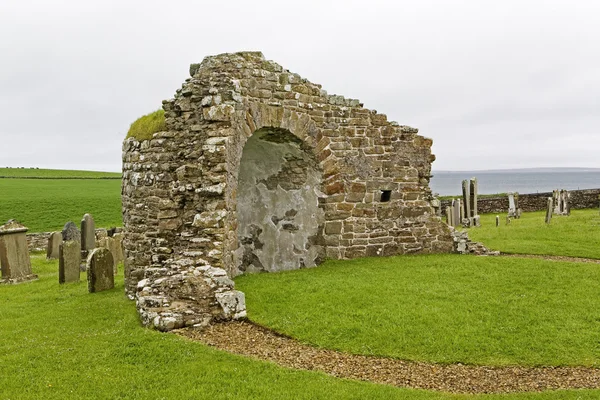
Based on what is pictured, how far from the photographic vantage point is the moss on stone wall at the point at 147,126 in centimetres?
1020

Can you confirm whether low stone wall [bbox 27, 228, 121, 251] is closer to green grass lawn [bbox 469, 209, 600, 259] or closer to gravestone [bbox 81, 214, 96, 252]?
gravestone [bbox 81, 214, 96, 252]

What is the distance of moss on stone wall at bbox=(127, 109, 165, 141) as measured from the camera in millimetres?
10203

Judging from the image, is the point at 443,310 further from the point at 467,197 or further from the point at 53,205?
the point at 53,205

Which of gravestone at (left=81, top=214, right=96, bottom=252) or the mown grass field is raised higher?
gravestone at (left=81, top=214, right=96, bottom=252)

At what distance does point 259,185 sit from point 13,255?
7771mm

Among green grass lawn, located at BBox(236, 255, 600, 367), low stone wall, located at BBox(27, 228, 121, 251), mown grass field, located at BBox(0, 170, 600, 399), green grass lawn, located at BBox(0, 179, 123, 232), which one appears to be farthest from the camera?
green grass lawn, located at BBox(0, 179, 123, 232)

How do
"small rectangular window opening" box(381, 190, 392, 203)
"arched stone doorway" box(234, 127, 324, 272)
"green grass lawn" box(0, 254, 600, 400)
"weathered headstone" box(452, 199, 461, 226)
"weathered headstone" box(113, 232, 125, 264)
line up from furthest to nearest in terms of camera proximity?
"weathered headstone" box(452, 199, 461, 226) < "weathered headstone" box(113, 232, 125, 264) < "small rectangular window opening" box(381, 190, 392, 203) < "arched stone doorway" box(234, 127, 324, 272) < "green grass lawn" box(0, 254, 600, 400)

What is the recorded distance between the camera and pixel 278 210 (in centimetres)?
1260

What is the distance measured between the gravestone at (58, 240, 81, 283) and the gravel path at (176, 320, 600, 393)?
789 cm

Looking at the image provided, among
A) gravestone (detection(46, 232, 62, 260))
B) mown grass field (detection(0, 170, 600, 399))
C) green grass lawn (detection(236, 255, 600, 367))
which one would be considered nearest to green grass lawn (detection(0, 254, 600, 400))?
mown grass field (detection(0, 170, 600, 399))

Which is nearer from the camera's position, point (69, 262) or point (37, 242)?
point (69, 262)

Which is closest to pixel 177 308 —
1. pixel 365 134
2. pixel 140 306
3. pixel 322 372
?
pixel 140 306

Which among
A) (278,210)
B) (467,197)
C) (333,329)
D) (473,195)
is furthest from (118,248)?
(473,195)

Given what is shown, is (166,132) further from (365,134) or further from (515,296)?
(515,296)
